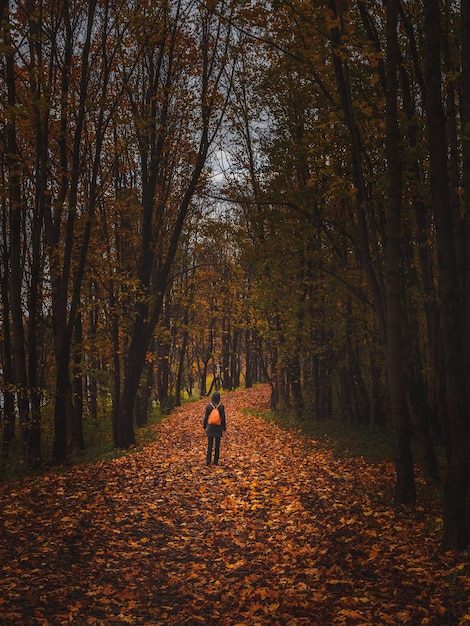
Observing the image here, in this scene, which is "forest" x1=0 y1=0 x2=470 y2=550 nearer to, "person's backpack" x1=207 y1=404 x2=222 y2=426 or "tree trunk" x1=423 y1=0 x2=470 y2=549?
"tree trunk" x1=423 y1=0 x2=470 y2=549

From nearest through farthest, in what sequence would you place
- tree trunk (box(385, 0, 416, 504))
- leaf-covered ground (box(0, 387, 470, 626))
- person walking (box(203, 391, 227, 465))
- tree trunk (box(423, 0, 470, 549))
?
1. leaf-covered ground (box(0, 387, 470, 626))
2. tree trunk (box(423, 0, 470, 549))
3. tree trunk (box(385, 0, 416, 504))
4. person walking (box(203, 391, 227, 465))

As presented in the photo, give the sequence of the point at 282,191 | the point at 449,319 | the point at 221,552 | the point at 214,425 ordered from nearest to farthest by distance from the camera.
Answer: the point at 449,319, the point at 221,552, the point at 214,425, the point at 282,191

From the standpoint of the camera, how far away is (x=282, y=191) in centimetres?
1658

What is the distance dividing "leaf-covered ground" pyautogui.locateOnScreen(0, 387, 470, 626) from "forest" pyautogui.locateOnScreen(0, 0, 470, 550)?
1.12 m

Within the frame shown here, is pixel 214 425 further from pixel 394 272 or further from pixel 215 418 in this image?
pixel 394 272

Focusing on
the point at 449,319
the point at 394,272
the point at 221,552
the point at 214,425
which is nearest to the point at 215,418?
the point at 214,425

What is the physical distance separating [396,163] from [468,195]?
223 cm

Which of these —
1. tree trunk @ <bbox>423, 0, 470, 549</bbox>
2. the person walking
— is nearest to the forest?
tree trunk @ <bbox>423, 0, 470, 549</bbox>

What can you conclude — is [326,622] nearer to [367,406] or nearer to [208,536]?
[208,536]

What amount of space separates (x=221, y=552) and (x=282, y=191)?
11.5 meters

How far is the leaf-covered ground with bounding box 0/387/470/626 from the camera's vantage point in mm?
5652

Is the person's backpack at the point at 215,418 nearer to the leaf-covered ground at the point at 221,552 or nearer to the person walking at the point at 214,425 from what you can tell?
the person walking at the point at 214,425

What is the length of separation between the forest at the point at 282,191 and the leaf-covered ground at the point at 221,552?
3.66ft

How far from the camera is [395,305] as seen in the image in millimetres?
9180
